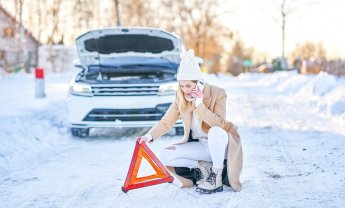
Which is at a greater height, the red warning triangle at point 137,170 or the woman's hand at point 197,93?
Result: the woman's hand at point 197,93

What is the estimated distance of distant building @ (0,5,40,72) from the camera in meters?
38.9

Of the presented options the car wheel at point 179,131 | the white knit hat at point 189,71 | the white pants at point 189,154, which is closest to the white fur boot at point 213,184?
the white pants at point 189,154

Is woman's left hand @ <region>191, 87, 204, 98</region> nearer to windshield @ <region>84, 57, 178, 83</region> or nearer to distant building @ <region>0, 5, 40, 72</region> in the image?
windshield @ <region>84, 57, 178, 83</region>

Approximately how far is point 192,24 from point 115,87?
40.5 metres

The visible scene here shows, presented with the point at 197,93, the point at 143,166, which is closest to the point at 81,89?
the point at 143,166

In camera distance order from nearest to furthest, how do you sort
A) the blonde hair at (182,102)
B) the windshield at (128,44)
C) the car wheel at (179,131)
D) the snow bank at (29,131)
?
1. the blonde hair at (182,102)
2. the snow bank at (29,131)
3. the car wheel at (179,131)
4. the windshield at (128,44)

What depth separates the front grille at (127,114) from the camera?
7.94 m

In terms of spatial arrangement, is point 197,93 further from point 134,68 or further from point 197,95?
point 134,68

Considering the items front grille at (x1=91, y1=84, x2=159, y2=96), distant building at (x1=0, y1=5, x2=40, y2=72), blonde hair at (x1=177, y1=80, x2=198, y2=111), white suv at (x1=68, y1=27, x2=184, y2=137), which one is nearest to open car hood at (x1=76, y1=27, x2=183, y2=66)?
white suv at (x1=68, y1=27, x2=184, y2=137)

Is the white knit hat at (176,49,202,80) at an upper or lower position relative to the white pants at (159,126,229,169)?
upper

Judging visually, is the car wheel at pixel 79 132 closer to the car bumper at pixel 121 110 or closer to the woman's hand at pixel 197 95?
the car bumper at pixel 121 110

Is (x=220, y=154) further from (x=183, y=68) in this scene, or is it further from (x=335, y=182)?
(x=335, y=182)

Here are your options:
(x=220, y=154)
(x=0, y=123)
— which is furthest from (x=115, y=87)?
(x=220, y=154)

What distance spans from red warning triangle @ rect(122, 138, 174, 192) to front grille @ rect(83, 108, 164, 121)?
3.12 meters
